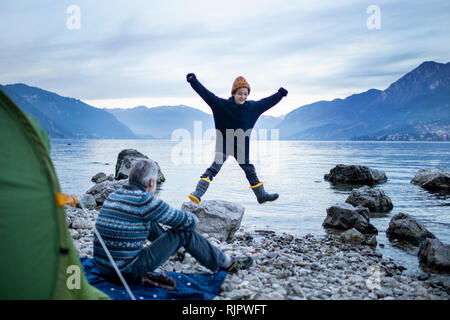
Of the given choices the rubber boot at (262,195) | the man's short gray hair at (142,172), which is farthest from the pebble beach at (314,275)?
the rubber boot at (262,195)

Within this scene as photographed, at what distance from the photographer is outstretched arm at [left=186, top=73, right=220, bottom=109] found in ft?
22.6

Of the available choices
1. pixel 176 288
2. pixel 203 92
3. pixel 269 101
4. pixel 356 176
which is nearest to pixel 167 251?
pixel 176 288

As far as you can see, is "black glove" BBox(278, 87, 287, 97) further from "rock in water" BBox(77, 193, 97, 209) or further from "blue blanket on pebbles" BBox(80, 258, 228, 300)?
"rock in water" BBox(77, 193, 97, 209)

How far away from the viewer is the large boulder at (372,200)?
50.1ft

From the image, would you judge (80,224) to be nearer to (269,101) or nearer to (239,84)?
(239,84)

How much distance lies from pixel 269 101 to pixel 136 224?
160 inches

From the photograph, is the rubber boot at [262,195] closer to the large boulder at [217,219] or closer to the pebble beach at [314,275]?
the pebble beach at [314,275]

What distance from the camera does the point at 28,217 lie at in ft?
11.2

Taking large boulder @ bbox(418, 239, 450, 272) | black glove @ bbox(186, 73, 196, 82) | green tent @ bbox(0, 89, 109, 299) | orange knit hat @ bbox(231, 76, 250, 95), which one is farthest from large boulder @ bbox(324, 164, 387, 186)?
green tent @ bbox(0, 89, 109, 299)

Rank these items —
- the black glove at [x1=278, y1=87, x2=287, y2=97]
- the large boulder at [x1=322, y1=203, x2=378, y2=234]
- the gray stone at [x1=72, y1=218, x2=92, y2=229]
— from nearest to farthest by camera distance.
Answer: the black glove at [x1=278, y1=87, x2=287, y2=97], the gray stone at [x1=72, y1=218, x2=92, y2=229], the large boulder at [x1=322, y1=203, x2=378, y2=234]

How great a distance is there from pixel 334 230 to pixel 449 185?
48.5ft

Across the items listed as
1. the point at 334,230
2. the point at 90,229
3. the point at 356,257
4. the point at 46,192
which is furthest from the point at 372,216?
the point at 46,192

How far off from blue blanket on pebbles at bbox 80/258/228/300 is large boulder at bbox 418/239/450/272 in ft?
17.5

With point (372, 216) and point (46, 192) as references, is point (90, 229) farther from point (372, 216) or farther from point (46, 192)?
point (372, 216)
